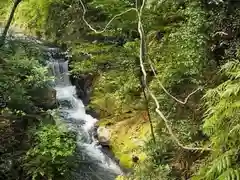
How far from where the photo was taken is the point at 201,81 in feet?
18.9

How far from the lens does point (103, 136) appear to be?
806 centimetres

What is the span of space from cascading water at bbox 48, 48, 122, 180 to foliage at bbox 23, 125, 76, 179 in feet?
1.33

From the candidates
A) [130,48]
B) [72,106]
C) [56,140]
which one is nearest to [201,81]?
[130,48]

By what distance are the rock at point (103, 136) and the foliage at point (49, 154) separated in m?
1.44

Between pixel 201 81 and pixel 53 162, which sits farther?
pixel 53 162

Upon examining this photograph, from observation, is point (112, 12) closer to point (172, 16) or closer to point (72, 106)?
point (172, 16)

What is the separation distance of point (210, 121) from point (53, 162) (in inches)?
140

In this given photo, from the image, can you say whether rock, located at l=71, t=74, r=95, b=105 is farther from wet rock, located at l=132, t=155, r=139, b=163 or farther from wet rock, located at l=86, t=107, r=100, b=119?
wet rock, located at l=132, t=155, r=139, b=163

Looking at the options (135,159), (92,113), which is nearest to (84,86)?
(92,113)

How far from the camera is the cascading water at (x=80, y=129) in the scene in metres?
7.09

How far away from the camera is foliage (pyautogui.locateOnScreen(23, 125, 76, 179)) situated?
19.8 ft

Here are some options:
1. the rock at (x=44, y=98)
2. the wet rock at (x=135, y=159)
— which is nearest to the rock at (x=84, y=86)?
the rock at (x=44, y=98)

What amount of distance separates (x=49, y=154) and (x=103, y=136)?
2.01 m

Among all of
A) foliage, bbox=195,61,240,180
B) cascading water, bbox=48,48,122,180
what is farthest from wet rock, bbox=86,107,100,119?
foliage, bbox=195,61,240,180
